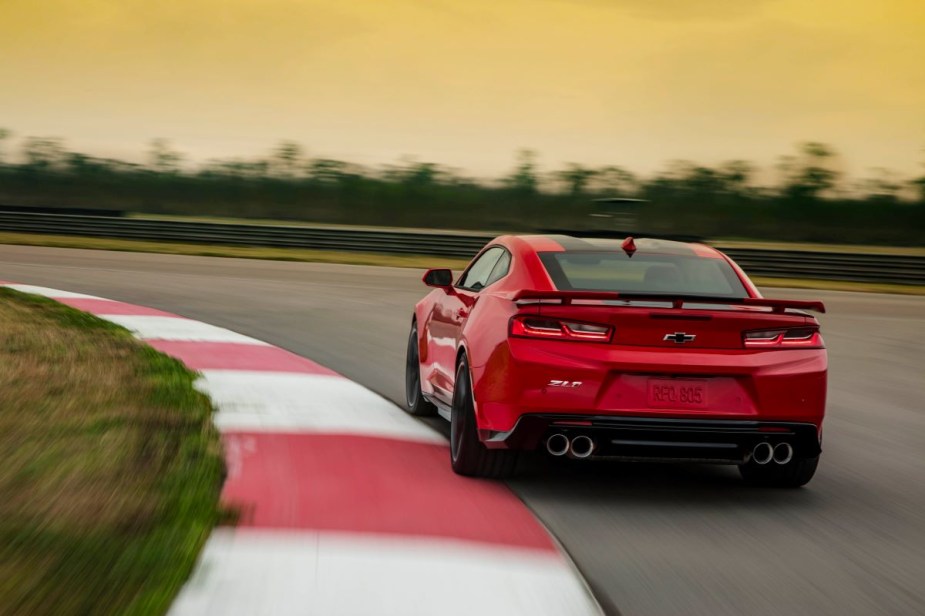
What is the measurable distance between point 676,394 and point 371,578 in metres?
2.06

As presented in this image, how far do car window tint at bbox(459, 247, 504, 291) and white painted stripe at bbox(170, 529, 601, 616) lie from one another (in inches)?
109

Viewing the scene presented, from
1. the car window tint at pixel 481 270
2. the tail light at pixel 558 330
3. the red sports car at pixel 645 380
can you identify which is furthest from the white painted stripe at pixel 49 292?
the tail light at pixel 558 330

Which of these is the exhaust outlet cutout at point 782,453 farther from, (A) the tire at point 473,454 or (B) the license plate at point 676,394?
(A) the tire at point 473,454

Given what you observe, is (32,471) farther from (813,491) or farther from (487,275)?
(813,491)

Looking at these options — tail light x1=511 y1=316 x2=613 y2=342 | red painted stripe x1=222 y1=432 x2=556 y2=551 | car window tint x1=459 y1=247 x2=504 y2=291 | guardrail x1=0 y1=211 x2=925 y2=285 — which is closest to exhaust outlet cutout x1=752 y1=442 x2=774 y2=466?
tail light x1=511 y1=316 x2=613 y2=342

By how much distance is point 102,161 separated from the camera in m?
59.4

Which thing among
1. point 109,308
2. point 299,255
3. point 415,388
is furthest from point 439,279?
point 299,255

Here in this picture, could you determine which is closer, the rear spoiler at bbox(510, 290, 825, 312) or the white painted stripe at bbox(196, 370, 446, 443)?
the rear spoiler at bbox(510, 290, 825, 312)

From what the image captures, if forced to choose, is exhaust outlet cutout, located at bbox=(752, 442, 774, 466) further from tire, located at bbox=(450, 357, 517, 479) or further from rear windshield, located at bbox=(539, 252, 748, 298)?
tire, located at bbox=(450, 357, 517, 479)

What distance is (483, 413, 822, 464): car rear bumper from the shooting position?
5.97 metres

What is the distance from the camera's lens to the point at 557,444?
6.12m

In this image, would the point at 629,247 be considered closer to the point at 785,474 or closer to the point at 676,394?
the point at 676,394

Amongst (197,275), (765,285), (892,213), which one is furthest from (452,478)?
(892,213)

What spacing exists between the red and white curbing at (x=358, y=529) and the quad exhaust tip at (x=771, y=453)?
1.19 m
